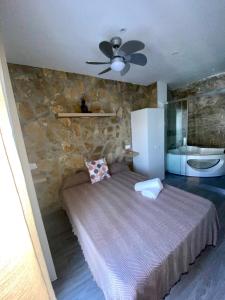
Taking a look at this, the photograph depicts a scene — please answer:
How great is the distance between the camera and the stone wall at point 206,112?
12.3 feet

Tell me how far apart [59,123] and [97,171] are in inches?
43.9

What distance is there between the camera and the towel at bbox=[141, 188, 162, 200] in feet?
6.06

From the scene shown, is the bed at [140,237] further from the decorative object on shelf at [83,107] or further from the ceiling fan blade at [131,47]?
the ceiling fan blade at [131,47]

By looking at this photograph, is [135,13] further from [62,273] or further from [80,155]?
[62,273]

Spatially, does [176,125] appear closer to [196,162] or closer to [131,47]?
[196,162]

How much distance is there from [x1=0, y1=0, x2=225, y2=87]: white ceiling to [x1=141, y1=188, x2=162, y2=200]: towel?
6.37 feet

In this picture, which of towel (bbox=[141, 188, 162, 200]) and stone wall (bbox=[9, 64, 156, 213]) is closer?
towel (bbox=[141, 188, 162, 200])

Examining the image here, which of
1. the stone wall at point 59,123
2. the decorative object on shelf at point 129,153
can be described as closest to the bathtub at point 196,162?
the decorative object on shelf at point 129,153

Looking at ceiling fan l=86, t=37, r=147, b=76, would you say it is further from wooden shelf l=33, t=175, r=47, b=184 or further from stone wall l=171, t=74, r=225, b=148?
stone wall l=171, t=74, r=225, b=148

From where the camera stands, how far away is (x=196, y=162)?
3568 mm

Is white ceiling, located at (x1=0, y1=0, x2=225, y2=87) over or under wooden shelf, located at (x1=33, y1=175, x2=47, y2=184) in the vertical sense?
over

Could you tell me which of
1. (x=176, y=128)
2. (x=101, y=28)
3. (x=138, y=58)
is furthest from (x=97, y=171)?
(x=176, y=128)

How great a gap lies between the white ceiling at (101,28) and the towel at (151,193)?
1.94 m

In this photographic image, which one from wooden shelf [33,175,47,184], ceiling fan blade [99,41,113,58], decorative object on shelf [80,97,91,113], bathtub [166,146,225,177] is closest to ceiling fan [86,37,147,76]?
ceiling fan blade [99,41,113,58]
